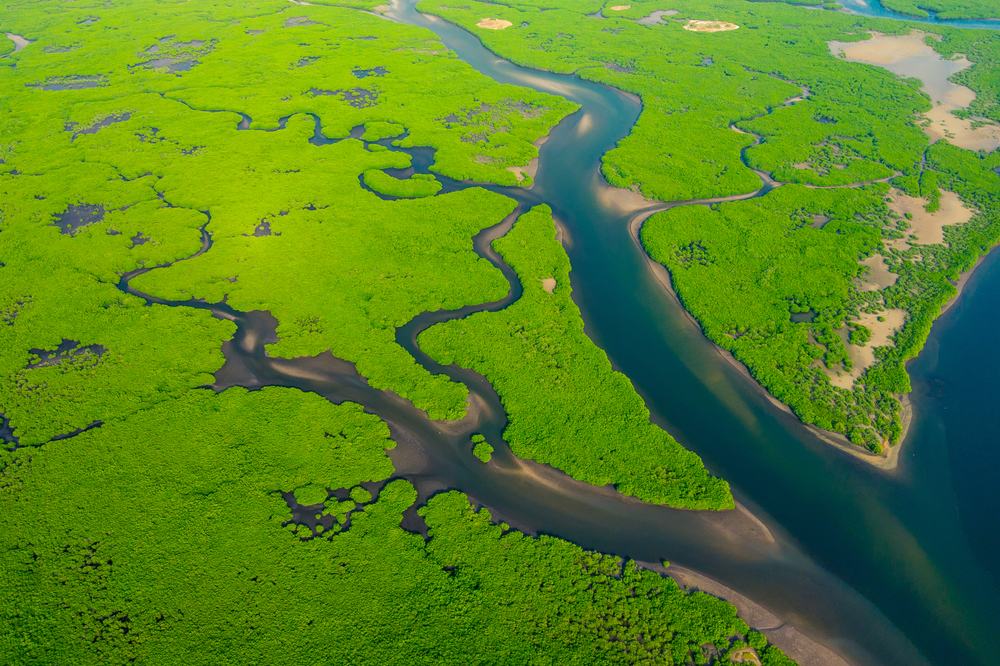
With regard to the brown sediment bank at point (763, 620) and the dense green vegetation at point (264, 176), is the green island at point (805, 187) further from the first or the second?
the dense green vegetation at point (264, 176)

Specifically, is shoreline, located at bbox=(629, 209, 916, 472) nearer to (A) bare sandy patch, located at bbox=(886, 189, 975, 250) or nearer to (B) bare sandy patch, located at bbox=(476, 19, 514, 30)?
(A) bare sandy patch, located at bbox=(886, 189, 975, 250)

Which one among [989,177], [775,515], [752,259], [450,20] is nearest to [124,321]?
[775,515]

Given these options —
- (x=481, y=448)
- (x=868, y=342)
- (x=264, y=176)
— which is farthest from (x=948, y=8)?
(x=481, y=448)

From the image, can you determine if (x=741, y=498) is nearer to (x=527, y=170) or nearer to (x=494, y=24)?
(x=527, y=170)

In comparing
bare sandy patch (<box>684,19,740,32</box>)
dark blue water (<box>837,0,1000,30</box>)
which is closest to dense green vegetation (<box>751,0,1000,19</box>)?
dark blue water (<box>837,0,1000,30</box>)

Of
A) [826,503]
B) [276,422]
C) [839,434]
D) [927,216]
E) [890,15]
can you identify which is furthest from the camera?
[890,15]

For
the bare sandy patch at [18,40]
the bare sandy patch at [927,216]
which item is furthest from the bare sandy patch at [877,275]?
the bare sandy patch at [18,40]
